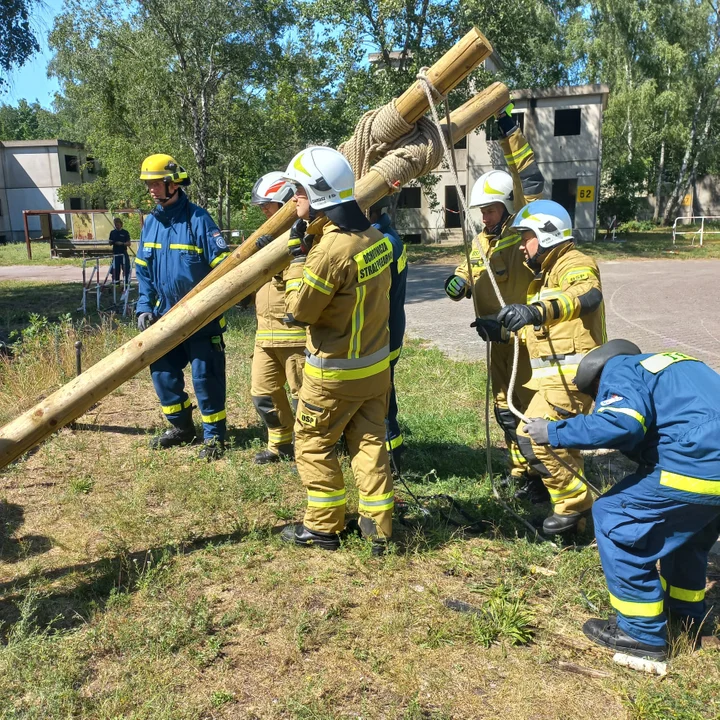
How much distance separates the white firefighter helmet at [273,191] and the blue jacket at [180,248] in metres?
0.58

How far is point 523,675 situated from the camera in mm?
2844

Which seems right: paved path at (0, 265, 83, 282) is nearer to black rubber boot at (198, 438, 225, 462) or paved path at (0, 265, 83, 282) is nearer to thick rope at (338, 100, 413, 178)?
black rubber boot at (198, 438, 225, 462)

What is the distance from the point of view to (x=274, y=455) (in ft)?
17.4

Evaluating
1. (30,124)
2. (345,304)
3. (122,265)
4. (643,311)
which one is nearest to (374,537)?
(345,304)

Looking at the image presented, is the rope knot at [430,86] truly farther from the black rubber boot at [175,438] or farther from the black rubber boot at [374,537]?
the black rubber boot at [175,438]

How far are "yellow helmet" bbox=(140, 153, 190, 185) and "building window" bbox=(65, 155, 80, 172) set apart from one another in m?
41.0

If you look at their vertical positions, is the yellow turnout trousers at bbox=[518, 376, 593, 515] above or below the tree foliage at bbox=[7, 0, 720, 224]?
below

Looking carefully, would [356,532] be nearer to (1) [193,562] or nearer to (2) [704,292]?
(1) [193,562]

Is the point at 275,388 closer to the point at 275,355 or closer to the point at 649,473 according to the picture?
the point at 275,355

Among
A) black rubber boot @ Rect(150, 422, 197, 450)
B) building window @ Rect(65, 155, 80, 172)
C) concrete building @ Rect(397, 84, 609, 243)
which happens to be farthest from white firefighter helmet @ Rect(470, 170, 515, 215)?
building window @ Rect(65, 155, 80, 172)

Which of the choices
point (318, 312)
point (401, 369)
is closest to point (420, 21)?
point (401, 369)

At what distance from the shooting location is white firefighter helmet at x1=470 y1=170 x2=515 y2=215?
184 inches

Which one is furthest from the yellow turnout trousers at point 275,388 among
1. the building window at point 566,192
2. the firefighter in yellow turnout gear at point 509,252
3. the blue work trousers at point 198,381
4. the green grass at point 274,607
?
the building window at point 566,192

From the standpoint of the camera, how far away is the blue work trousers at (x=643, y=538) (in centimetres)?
283
